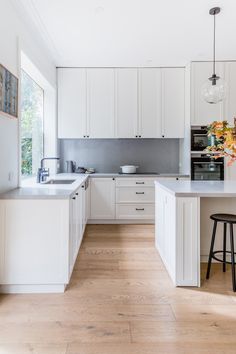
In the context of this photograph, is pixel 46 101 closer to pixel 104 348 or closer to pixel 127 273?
pixel 127 273

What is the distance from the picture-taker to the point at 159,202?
329 cm

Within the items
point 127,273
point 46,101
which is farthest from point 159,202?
point 46,101

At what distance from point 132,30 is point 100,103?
1633mm

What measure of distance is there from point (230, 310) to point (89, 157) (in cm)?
382

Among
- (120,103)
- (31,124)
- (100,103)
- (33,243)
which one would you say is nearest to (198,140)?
(120,103)

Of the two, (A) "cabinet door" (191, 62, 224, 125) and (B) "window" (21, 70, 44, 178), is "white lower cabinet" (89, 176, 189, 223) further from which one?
(A) "cabinet door" (191, 62, 224, 125)

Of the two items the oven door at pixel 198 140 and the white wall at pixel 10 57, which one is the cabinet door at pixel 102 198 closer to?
the oven door at pixel 198 140

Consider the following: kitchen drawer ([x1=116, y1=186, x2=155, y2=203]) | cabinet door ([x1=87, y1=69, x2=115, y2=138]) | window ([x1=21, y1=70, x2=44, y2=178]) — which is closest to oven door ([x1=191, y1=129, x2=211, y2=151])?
kitchen drawer ([x1=116, y1=186, x2=155, y2=203])

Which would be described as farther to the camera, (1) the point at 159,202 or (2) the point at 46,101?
(2) the point at 46,101

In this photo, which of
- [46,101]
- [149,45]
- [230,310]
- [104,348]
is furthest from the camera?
[46,101]

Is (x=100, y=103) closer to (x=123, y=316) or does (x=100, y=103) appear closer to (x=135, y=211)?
(x=135, y=211)

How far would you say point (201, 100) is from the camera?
4.63 m

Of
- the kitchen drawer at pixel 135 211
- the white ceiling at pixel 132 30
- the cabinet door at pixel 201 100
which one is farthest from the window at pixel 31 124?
the cabinet door at pixel 201 100

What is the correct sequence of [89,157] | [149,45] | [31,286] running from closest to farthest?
1. [31,286]
2. [149,45]
3. [89,157]
